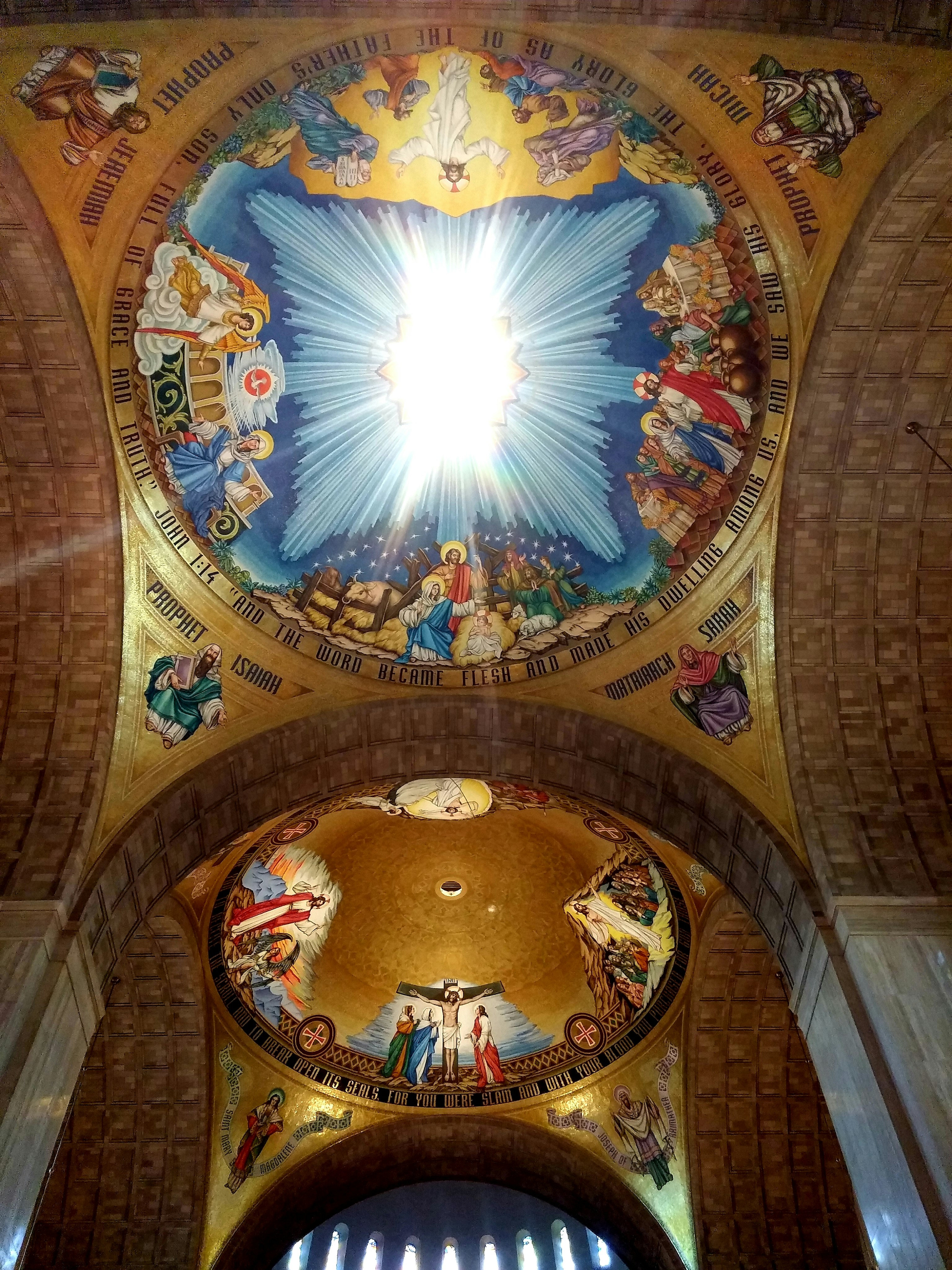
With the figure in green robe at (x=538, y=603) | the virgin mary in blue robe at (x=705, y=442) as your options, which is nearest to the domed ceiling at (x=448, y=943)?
the figure in green robe at (x=538, y=603)

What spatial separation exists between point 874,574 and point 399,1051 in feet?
34.8

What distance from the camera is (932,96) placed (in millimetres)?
8359

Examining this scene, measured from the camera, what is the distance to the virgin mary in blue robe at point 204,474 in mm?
11094

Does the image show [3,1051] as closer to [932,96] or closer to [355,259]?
[355,259]

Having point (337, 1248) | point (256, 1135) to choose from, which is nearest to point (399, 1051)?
point (256, 1135)

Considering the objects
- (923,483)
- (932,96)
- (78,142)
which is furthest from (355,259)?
(923,483)

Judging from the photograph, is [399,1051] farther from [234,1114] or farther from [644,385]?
[644,385]


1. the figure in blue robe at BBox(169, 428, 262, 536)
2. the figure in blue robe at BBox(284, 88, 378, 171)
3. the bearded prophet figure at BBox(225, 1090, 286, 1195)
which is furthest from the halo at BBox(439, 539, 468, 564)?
the bearded prophet figure at BBox(225, 1090, 286, 1195)

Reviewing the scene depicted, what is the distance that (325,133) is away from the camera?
9.68m

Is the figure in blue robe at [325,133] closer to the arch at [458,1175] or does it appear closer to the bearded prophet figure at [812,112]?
the bearded prophet figure at [812,112]

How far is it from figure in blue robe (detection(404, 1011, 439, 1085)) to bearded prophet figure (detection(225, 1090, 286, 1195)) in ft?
6.68

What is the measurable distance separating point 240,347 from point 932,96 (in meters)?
7.07

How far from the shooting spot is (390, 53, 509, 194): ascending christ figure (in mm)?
9430

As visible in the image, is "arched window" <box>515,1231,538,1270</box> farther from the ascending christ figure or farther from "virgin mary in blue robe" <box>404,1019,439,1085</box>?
the ascending christ figure
